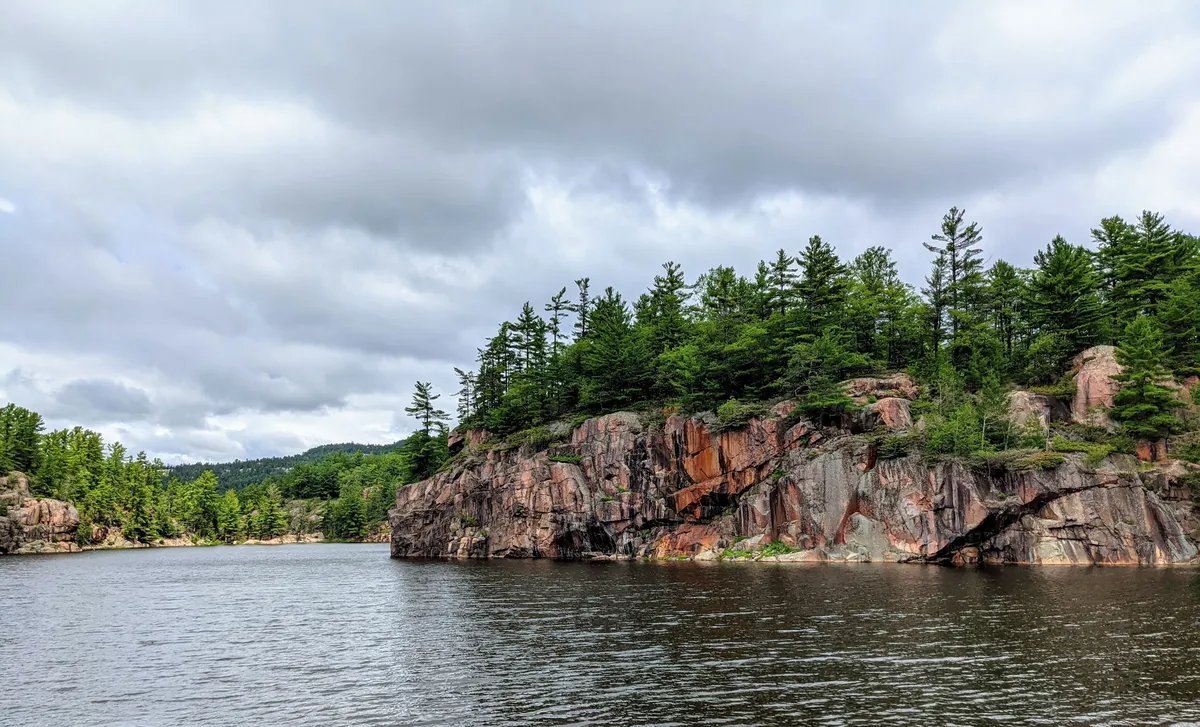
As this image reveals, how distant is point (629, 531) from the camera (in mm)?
Answer: 91688

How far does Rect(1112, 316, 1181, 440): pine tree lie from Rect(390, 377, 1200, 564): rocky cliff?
14.5ft

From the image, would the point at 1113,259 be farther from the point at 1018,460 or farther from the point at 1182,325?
the point at 1018,460

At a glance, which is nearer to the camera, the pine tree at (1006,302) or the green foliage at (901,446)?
the green foliage at (901,446)

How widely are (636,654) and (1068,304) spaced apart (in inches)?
3196

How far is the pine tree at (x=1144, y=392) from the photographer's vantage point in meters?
69.2

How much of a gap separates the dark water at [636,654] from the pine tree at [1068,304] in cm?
3523

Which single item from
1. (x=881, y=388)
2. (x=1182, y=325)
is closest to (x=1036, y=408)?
(x=881, y=388)

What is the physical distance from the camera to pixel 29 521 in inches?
5049

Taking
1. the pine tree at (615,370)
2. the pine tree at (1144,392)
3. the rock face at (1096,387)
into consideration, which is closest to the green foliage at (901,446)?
the rock face at (1096,387)

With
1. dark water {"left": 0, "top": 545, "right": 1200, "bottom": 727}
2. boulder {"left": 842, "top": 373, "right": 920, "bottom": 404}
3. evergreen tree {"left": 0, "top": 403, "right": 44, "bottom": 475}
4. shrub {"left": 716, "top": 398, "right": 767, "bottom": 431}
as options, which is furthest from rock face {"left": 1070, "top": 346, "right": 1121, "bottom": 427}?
evergreen tree {"left": 0, "top": 403, "right": 44, "bottom": 475}

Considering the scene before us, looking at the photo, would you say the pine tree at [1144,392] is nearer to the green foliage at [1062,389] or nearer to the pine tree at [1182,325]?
the green foliage at [1062,389]

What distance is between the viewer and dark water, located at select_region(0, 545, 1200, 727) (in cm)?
2312

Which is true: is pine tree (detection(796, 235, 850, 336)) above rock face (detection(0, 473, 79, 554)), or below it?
above

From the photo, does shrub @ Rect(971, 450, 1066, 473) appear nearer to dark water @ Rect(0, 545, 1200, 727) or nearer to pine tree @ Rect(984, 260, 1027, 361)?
dark water @ Rect(0, 545, 1200, 727)
